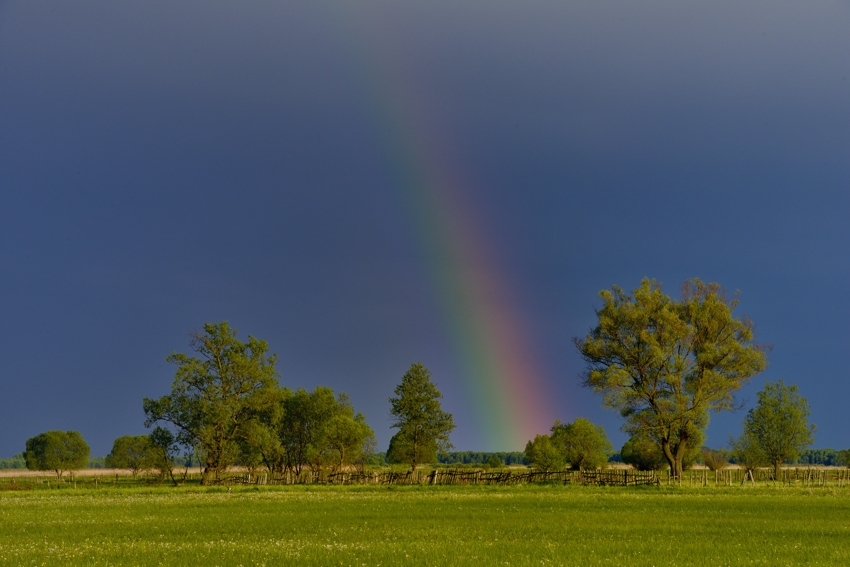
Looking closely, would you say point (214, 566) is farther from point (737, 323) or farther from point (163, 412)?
point (163, 412)

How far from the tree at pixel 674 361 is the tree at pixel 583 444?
176ft

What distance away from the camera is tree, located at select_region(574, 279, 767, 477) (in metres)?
67.6

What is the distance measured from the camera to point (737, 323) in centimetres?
6850

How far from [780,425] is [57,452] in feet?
461

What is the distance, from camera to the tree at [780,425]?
3610 inches

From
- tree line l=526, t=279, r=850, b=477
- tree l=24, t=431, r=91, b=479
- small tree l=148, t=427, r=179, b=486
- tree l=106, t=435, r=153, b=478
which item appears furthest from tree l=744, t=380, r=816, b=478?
tree l=24, t=431, r=91, b=479

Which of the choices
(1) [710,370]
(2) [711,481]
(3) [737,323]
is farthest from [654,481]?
(3) [737,323]

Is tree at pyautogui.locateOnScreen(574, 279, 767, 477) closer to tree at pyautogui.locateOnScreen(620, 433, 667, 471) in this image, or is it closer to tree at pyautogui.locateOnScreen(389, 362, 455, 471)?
tree at pyautogui.locateOnScreen(620, 433, 667, 471)

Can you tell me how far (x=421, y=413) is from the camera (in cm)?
9375

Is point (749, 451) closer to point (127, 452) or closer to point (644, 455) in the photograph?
point (644, 455)

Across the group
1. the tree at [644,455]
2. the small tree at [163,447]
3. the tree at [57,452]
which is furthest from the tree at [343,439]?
the tree at [57,452]

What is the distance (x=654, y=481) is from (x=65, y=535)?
50487mm

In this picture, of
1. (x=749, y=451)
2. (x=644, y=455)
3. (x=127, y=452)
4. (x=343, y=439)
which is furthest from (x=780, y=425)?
(x=127, y=452)

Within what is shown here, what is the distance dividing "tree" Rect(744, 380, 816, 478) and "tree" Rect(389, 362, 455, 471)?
42.1 metres
